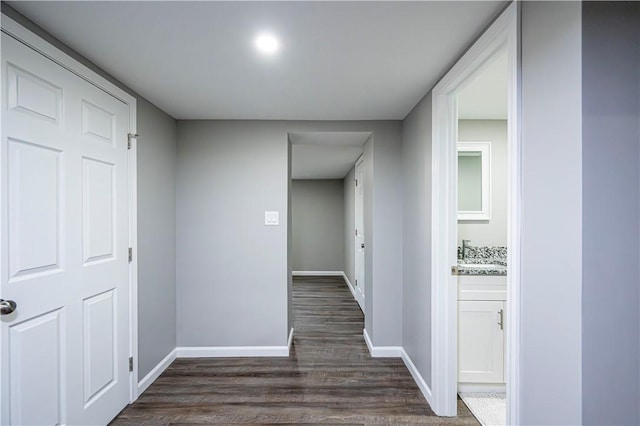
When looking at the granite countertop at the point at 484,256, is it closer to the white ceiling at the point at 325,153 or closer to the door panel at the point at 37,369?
the white ceiling at the point at 325,153

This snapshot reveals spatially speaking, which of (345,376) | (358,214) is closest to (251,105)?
(345,376)

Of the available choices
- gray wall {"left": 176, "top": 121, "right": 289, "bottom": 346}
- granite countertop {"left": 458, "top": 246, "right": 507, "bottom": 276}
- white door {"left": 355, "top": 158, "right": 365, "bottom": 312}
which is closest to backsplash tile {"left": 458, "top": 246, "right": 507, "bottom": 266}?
granite countertop {"left": 458, "top": 246, "right": 507, "bottom": 276}

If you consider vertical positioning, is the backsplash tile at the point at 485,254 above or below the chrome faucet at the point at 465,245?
below

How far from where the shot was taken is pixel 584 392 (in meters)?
1.05

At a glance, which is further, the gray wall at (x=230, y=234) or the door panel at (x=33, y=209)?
the gray wall at (x=230, y=234)

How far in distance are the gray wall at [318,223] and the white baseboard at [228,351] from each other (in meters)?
4.43

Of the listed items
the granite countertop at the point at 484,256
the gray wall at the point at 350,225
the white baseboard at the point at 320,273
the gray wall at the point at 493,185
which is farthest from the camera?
the white baseboard at the point at 320,273

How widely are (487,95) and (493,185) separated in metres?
0.98

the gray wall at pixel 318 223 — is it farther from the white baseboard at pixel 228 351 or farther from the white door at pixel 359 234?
the white baseboard at pixel 228 351

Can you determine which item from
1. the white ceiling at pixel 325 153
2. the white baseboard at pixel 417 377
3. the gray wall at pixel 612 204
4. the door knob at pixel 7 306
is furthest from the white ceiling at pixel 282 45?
the white baseboard at pixel 417 377

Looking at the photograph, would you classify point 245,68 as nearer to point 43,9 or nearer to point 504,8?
point 43,9

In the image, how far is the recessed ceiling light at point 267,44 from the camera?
1.68 meters

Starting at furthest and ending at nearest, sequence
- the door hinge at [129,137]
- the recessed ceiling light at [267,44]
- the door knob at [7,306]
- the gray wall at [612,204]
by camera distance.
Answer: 1. the door hinge at [129,137]
2. the recessed ceiling light at [267,44]
3. the door knob at [7,306]
4. the gray wall at [612,204]

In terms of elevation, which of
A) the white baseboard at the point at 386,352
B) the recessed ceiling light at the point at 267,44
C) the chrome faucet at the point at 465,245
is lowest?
the white baseboard at the point at 386,352
